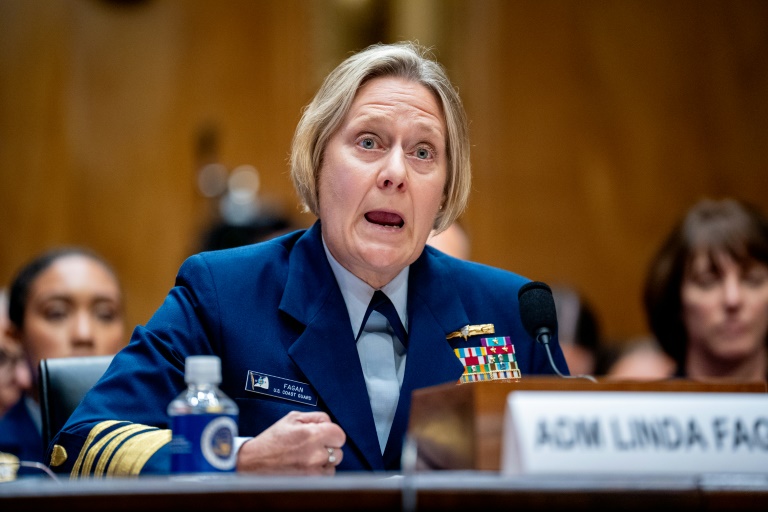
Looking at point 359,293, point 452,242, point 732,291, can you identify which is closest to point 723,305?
point 732,291

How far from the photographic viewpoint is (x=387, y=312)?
242cm

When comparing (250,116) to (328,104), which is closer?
(328,104)

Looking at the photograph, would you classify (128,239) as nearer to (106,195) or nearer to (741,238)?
(106,195)

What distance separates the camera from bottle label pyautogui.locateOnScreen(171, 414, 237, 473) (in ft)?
5.19

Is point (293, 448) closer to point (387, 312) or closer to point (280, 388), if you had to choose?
point (280, 388)

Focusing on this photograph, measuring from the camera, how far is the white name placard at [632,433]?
1.38m

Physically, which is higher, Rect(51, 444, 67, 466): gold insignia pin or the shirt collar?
the shirt collar

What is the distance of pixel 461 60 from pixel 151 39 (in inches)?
86.4

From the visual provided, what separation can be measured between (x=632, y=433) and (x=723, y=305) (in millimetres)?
2506

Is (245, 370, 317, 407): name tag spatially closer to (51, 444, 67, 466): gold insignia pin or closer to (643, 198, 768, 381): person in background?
(51, 444, 67, 466): gold insignia pin

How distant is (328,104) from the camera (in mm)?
2471

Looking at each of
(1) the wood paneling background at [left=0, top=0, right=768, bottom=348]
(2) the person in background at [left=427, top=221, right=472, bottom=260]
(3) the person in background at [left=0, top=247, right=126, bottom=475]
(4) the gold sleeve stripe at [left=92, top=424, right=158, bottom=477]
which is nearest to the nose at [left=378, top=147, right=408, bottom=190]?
(4) the gold sleeve stripe at [left=92, top=424, right=158, bottom=477]

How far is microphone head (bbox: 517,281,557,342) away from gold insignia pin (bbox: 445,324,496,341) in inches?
20.1

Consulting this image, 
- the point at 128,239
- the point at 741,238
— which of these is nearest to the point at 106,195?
the point at 128,239
